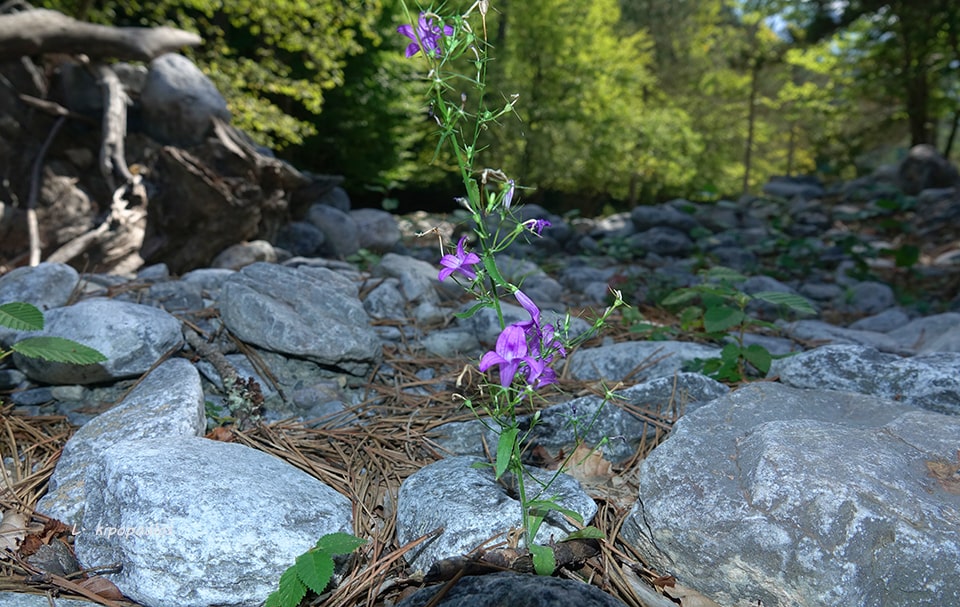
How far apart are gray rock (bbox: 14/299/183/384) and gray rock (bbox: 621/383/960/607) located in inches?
66.8

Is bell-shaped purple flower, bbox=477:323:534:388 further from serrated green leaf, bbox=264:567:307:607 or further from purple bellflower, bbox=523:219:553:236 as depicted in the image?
serrated green leaf, bbox=264:567:307:607

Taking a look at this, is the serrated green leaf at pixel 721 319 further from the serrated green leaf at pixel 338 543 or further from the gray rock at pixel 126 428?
the gray rock at pixel 126 428

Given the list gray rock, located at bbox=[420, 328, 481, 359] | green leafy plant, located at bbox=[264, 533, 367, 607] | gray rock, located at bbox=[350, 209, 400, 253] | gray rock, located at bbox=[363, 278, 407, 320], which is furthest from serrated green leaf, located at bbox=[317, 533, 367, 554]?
gray rock, located at bbox=[350, 209, 400, 253]

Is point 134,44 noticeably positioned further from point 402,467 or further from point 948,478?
point 948,478

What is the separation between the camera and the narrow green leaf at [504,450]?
1.31 metres

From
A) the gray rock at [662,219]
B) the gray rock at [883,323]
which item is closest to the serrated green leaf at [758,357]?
the gray rock at [883,323]

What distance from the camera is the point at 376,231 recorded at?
731 cm

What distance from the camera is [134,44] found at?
5875 millimetres

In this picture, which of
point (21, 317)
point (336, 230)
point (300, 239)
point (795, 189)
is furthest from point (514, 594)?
point (795, 189)

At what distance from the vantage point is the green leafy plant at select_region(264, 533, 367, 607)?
1312mm

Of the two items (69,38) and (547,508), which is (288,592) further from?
(69,38)

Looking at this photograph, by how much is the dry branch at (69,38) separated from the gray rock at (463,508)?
5711mm

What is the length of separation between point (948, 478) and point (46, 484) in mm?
2256

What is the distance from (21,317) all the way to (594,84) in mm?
14863
